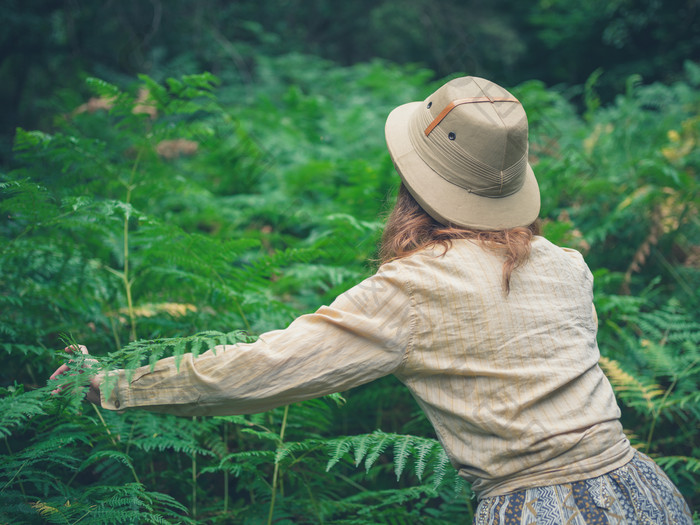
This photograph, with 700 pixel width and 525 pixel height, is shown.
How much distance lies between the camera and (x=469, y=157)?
150 cm

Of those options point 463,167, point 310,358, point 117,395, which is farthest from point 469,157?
point 117,395

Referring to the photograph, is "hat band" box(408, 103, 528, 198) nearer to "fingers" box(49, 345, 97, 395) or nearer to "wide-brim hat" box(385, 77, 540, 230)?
"wide-brim hat" box(385, 77, 540, 230)

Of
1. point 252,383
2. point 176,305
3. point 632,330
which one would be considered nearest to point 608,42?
point 632,330

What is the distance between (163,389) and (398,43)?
36.1ft

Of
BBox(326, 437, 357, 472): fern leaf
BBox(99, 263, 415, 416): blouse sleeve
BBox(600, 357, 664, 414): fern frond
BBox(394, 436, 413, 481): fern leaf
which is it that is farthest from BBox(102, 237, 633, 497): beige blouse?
BBox(600, 357, 664, 414): fern frond

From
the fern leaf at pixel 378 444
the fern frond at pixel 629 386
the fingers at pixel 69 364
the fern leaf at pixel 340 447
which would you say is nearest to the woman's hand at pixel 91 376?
the fingers at pixel 69 364

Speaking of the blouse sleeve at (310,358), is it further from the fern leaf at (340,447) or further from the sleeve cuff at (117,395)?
the fern leaf at (340,447)

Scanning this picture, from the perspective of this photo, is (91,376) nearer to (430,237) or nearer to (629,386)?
(430,237)

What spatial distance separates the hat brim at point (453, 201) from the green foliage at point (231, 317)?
18.4 inches

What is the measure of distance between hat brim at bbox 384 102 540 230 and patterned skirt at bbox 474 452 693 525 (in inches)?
28.7

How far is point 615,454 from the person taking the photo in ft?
4.65

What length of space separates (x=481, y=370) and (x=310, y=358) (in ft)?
1.47

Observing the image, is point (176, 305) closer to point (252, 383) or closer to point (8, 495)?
point (8, 495)

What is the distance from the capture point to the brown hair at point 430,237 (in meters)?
1.46
